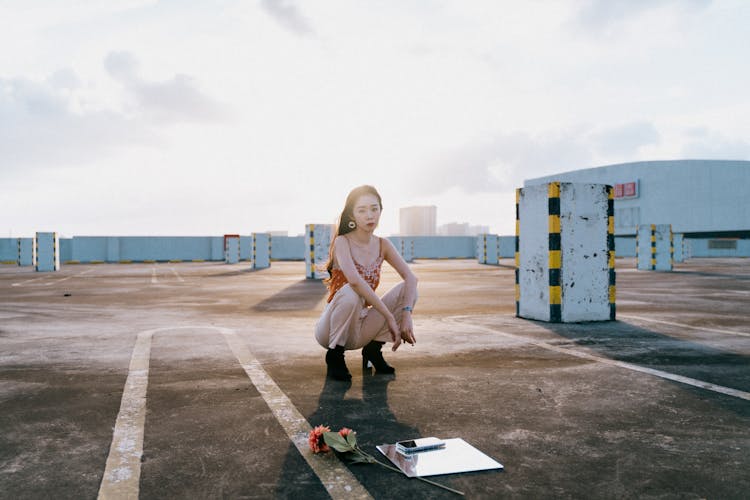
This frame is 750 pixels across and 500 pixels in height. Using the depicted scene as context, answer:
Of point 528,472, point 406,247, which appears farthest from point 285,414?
point 406,247

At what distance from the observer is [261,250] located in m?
29.1

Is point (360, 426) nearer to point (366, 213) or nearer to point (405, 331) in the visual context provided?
point (405, 331)

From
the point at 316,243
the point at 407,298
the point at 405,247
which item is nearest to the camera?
the point at 407,298

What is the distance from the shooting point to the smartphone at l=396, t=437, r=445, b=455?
8.34 feet

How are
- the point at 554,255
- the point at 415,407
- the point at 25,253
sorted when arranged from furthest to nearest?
the point at 25,253 → the point at 554,255 → the point at 415,407

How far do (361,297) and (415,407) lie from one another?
1.04 m

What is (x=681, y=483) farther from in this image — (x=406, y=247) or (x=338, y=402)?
(x=406, y=247)

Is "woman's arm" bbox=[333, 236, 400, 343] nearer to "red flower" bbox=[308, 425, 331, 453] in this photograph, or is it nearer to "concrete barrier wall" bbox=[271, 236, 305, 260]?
"red flower" bbox=[308, 425, 331, 453]

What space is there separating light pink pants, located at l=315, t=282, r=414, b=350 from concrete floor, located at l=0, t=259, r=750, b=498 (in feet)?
1.02

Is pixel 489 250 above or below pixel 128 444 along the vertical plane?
above

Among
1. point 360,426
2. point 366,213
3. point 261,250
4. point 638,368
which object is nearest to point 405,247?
point 261,250

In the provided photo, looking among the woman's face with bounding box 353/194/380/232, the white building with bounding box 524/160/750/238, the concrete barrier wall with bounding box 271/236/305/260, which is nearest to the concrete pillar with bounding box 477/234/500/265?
the concrete barrier wall with bounding box 271/236/305/260

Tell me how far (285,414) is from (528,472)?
1.47 m

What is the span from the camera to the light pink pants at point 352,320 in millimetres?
4105
